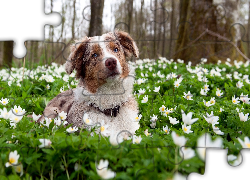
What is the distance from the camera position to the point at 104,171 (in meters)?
1.74

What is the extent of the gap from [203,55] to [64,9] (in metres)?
5.15

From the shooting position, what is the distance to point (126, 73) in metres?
2.94

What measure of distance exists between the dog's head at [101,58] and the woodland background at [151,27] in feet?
0.60

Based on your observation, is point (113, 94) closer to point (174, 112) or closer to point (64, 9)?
point (174, 112)

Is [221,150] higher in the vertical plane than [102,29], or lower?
lower

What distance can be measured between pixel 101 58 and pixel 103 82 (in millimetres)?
280

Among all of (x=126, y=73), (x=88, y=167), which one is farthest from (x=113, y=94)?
(x=88, y=167)

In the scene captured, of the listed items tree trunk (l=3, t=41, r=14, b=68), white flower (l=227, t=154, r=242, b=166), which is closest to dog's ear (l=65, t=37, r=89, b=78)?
white flower (l=227, t=154, r=242, b=166)

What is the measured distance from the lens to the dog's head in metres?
2.63

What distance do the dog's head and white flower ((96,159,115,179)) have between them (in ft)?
3.66

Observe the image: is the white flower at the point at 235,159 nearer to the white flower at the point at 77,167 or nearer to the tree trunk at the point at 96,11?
the white flower at the point at 77,167

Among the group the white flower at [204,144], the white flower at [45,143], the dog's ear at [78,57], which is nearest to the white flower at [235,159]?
the white flower at [204,144]

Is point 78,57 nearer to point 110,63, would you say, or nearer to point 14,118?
point 110,63

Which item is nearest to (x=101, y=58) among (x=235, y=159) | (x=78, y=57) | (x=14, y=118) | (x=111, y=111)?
(x=78, y=57)
